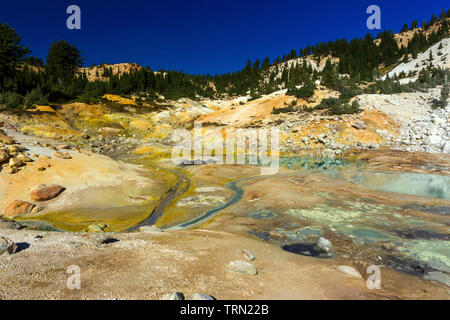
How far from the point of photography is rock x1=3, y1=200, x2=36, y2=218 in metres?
12.5

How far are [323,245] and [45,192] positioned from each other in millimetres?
14935

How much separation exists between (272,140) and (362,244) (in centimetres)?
2815

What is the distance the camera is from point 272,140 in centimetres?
3606

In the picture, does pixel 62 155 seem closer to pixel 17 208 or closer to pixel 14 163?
pixel 14 163

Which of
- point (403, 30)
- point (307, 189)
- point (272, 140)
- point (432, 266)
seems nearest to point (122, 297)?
A: point (432, 266)

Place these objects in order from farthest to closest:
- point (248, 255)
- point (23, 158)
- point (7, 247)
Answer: point (23, 158)
point (248, 255)
point (7, 247)

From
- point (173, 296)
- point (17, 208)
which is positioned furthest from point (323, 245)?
point (17, 208)

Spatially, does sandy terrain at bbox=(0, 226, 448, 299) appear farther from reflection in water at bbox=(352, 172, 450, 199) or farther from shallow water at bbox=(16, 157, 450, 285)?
reflection in water at bbox=(352, 172, 450, 199)

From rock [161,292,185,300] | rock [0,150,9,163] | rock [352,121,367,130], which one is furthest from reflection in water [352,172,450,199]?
rock [0,150,9,163]

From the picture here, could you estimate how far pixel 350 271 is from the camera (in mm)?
6504

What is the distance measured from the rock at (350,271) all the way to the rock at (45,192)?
15.2 metres

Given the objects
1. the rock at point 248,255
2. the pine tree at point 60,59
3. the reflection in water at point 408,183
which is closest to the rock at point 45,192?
the rock at point 248,255

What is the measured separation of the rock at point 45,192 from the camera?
1380 centimetres
